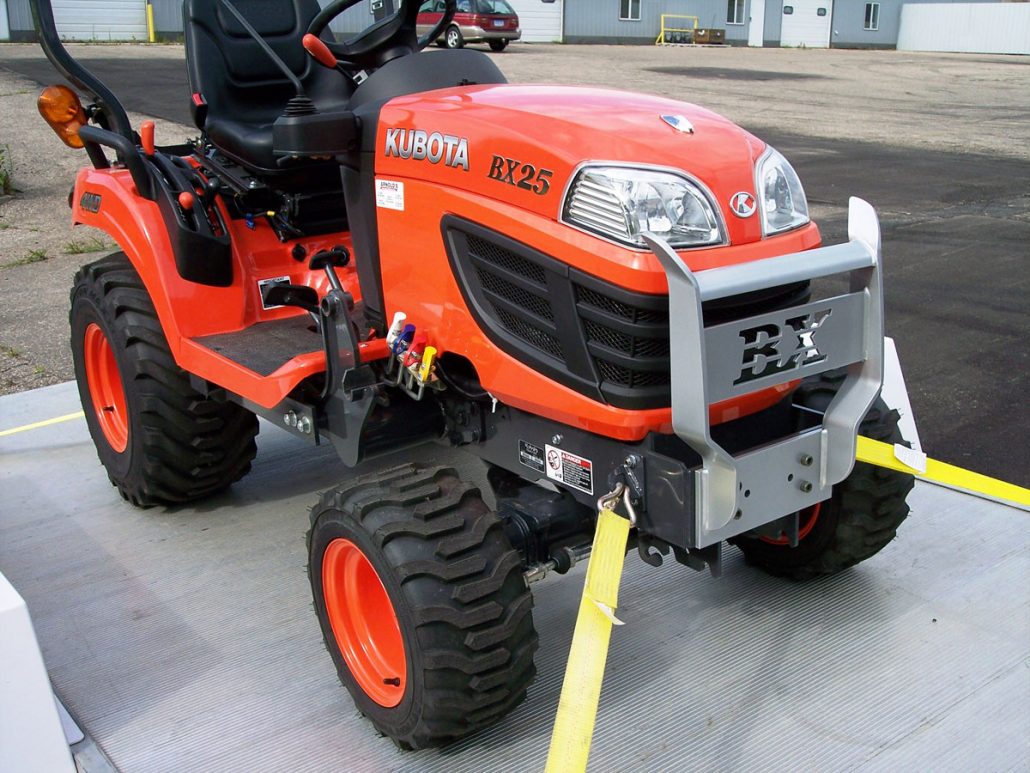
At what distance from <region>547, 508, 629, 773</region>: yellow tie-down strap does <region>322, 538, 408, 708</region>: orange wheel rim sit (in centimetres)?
60

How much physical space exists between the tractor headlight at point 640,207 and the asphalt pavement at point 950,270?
8.02 feet

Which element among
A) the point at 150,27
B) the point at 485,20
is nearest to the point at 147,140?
the point at 485,20

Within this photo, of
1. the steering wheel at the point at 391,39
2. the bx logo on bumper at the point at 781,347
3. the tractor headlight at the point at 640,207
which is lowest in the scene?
the bx logo on bumper at the point at 781,347

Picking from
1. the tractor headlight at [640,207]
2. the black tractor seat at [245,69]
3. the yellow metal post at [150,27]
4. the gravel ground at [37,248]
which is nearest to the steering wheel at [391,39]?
the black tractor seat at [245,69]

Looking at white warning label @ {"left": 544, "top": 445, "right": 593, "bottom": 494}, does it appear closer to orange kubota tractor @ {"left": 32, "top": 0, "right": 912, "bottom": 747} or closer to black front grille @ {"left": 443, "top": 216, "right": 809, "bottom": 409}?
orange kubota tractor @ {"left": 32, "top": 0, "right": 912, "bottom": 747}

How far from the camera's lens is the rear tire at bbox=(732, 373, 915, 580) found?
2.92 meters

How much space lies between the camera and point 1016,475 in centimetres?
417

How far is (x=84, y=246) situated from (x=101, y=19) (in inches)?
745

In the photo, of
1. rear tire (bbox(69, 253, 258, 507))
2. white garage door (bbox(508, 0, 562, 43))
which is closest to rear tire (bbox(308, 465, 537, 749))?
rear tire (bbox(69, 253, 258, 507))

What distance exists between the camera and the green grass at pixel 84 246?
845 centimetres

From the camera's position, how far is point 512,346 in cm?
252

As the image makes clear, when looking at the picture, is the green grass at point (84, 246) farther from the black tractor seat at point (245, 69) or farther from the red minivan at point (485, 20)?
the red minivan at point (485, 20)

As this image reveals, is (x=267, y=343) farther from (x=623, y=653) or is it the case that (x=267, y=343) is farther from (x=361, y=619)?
(x=623, y=653)

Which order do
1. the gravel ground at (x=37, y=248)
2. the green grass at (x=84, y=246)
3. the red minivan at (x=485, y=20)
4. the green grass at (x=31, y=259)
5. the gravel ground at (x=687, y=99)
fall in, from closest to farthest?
the gravel ground at (x=37, y=248) < the gravel ground at (x=687, y=99) < the green grass at (x=31, y=259) < the green grass at (x=84, y=246) < the red minivan at (x=485, y=20)
